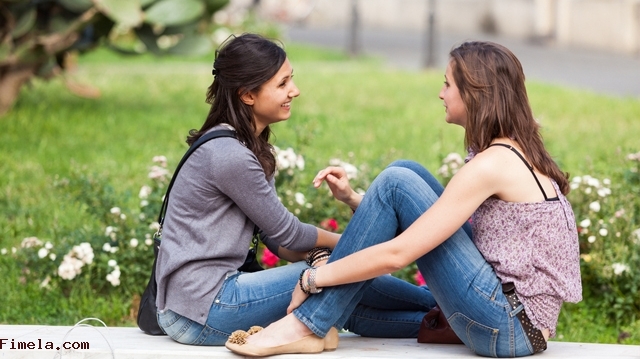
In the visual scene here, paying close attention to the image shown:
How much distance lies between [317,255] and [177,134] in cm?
439

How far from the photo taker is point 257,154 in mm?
3314

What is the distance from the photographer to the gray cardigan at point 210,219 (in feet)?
10.5

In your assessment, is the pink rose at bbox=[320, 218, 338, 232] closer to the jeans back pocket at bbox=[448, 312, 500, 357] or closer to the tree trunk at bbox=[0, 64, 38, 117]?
the jeans back pocket at bbox=[448, 312, 500, 357]

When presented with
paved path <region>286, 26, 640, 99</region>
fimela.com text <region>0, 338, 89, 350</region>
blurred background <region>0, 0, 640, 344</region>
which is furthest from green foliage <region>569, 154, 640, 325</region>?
paved path <region>286, 26, 640, 99</region>

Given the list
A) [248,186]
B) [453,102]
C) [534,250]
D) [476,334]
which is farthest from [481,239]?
[248,186]

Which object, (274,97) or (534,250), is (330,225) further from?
(534,250)

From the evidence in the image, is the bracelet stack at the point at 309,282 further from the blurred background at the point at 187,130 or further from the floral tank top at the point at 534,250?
the blurred background at the point at 187,130

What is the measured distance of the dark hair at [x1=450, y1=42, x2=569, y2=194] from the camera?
3.09 meters

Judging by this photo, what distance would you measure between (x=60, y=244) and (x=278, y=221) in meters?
1.82

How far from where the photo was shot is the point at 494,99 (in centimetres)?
309

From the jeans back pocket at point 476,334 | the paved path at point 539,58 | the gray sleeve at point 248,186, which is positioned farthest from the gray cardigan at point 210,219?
the paved path at point 539,58

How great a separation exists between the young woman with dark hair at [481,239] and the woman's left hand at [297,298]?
2cm

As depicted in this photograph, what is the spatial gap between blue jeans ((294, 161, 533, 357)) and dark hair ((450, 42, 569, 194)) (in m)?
0.26

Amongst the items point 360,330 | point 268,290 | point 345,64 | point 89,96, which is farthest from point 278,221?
point 345,64
